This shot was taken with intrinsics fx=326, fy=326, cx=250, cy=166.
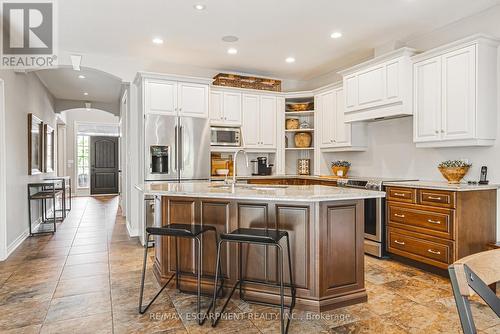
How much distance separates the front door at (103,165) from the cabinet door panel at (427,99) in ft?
34.0

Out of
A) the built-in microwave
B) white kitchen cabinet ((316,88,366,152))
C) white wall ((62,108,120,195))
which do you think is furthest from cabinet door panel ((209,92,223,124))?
white wall ((62,108,120,195))

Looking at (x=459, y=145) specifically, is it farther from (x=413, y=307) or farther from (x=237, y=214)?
(x=237, y=214)

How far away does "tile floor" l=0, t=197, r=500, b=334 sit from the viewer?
7.80 ft

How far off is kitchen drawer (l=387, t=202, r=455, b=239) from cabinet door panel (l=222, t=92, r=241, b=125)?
2.92 meters

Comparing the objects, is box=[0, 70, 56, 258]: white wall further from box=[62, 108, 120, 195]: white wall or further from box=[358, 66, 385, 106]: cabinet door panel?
box=[62, 108, 120, 195]: white wall

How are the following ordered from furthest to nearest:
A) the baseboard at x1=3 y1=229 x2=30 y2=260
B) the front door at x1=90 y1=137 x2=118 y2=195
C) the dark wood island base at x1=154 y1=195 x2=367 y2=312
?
the front door at x1=90 y1=137 x2=118 y2=195
the baseboard at x1=3 y1=229 x2=30 y2=260
the dark wood island base at x1=154 y1=195 x2=367 y2=312

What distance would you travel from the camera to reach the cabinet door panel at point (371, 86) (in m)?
4.33

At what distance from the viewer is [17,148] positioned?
4703mm

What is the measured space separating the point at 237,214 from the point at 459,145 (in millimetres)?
2648

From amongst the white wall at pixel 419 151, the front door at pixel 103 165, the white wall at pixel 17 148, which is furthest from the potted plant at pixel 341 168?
the front door at pixel 103 165

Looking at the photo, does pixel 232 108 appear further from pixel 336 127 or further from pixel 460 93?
pixel 460 93

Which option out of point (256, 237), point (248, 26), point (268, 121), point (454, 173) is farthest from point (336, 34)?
point (256, 237)

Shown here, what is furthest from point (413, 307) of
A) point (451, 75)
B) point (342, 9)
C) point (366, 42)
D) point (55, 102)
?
point (55, 102)

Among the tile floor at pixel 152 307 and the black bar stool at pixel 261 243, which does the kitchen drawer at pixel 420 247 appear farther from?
the black bar stool at pixel 261 243
